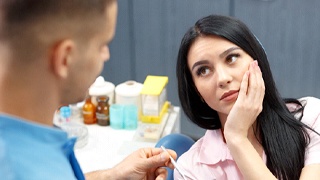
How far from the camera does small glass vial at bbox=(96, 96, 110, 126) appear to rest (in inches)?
86.3

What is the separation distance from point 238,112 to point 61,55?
0.85 m

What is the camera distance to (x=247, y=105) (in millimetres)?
1485

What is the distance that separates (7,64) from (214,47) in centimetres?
91

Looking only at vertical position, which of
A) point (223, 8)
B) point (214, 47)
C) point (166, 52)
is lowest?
point (166, 52)

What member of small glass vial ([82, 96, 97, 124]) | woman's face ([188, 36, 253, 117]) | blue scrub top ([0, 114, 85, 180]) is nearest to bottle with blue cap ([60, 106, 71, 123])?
small glass vial ([82, 96, 97, 124])

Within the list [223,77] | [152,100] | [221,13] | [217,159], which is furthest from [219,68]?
[221,13]

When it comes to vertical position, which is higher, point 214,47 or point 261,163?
point 214,47

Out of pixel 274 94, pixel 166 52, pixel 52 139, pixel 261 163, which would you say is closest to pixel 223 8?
pixel 166 52

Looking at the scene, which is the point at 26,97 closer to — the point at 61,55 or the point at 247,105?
the point at 61,55

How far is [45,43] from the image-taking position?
0.72 meters

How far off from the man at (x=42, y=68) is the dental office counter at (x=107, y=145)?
121cm

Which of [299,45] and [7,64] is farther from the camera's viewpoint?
[299,45]

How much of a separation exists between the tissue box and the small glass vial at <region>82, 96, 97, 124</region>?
0.70 ft

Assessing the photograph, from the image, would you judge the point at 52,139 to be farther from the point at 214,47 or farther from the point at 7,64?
the point at 214,47
